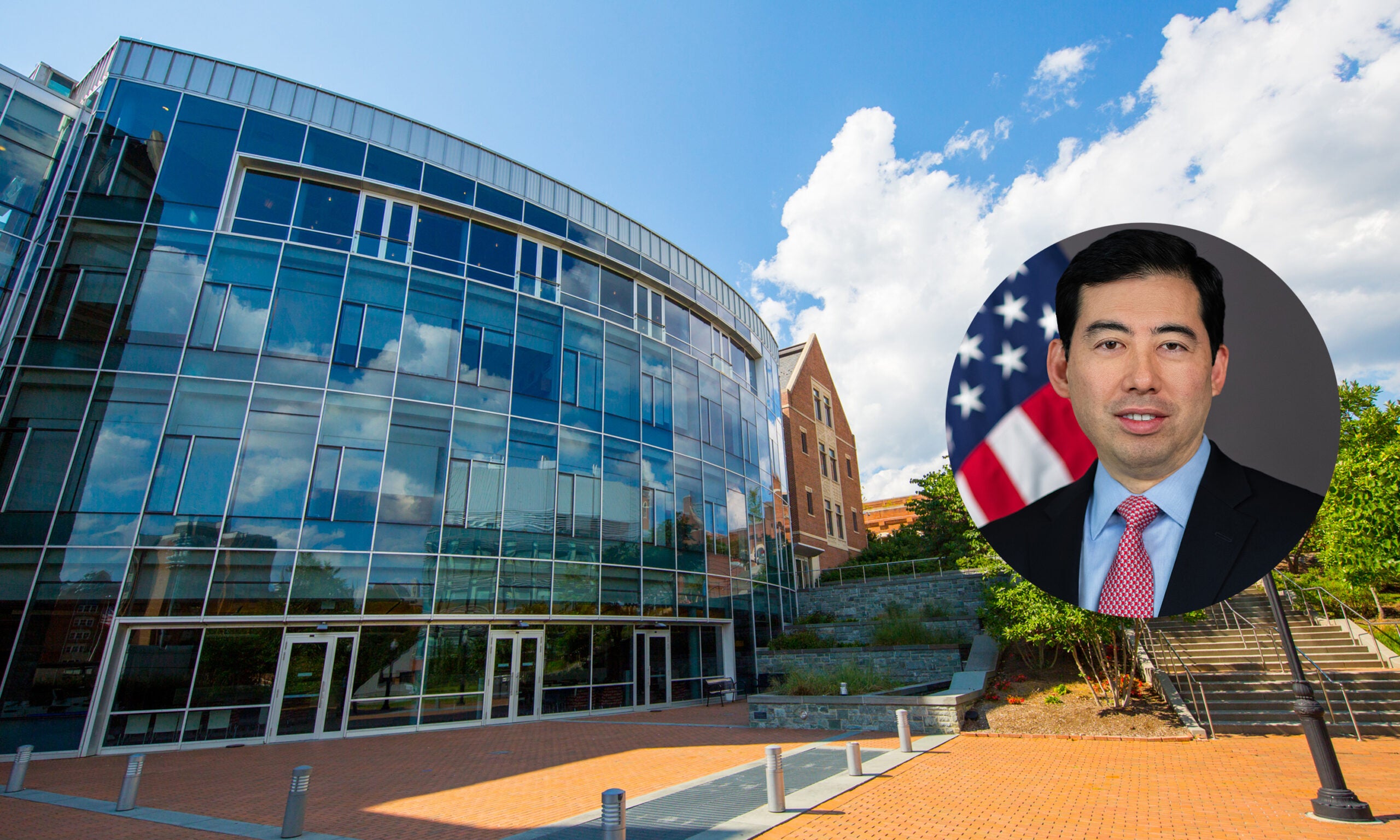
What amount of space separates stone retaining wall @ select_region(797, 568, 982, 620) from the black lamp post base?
668 inches

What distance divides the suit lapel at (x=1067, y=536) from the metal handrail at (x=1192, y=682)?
11829 millimetres

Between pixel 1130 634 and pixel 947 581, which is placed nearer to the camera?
pixel 1130 634

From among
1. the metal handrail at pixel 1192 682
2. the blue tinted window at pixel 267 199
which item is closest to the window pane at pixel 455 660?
the blue tinted window at pixel 267 199

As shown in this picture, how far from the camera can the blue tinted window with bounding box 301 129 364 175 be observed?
18.0 metres

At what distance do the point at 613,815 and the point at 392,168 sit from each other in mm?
18619

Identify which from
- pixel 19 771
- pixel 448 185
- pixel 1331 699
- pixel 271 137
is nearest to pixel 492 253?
pixel 448 185

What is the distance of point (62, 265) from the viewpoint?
1553 cm

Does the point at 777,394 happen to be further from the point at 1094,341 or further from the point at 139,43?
the point at 1094,341

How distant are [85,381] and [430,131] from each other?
426 inches

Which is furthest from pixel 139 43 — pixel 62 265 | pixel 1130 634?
pixel 1130 634

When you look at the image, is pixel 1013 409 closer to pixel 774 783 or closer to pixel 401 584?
pixel 774 783

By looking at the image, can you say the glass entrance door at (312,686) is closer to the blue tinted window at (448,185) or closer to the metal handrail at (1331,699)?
the blue tinted window at (448,185)

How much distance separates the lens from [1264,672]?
47.0 feet

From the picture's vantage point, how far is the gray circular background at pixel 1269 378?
220 centimetres
